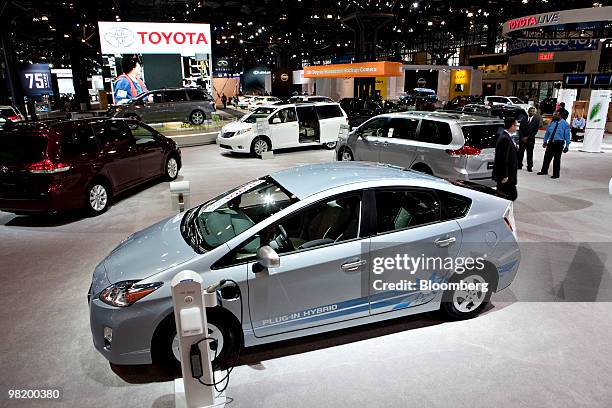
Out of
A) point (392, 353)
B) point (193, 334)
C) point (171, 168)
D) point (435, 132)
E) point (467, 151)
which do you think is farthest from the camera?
point (171, 168)

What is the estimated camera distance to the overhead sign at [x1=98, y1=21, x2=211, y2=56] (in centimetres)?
1839

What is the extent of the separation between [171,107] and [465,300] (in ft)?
54.5

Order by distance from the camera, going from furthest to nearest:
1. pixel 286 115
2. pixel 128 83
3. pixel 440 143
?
1. pixel 128 83
2. pixel 286 115
3. pixel 440 143

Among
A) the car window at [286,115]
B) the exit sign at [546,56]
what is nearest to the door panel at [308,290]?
the car window at [286,115]

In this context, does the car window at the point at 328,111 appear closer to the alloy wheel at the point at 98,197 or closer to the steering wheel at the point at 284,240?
the alloy wheel at the point at 98,197

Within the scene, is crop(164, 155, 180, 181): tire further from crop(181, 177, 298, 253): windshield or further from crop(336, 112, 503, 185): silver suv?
crop(181, 177, 298, 253): windshield

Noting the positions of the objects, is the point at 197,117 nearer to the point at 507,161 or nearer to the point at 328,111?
the point at 328,111

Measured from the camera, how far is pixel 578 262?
5.54 m

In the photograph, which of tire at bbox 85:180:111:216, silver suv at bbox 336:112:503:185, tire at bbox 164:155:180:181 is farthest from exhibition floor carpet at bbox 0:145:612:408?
tire at bbox 164:155:180:181

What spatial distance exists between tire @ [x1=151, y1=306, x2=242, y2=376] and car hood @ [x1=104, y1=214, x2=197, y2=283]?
16.5 inches

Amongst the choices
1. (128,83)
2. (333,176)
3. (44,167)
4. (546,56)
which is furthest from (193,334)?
(546,56)

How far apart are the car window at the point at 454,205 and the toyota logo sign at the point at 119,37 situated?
60.8 feet

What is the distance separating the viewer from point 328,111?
14469 millimetres

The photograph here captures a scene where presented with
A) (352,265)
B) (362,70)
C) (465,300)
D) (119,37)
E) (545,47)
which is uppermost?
(545,47)
